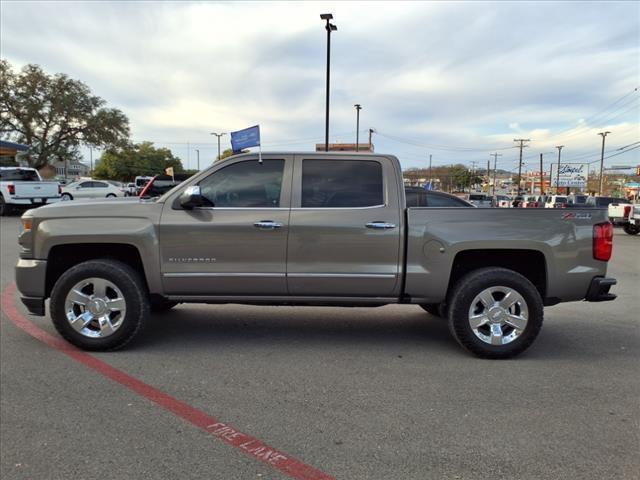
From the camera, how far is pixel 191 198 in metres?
4.36

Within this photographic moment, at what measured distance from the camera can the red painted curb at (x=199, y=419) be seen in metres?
2.74

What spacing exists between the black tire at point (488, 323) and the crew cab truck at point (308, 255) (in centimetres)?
1

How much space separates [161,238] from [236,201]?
2.48 ft

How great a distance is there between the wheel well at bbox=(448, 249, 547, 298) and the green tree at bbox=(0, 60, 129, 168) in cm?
4830

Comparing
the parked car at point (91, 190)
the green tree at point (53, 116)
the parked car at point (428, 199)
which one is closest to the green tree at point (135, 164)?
the green tree at point (53, 116)

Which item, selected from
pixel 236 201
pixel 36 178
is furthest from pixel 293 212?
pixel 36 178

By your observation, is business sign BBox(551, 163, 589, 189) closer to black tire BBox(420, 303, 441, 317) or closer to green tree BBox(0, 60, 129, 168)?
green tree BBox(0, 60, 129, 168)

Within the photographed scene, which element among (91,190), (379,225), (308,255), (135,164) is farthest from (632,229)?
(135,164)

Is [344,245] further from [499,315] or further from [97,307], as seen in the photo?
[97,307]

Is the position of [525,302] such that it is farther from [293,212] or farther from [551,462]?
[293,212]

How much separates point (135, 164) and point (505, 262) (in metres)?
96.4

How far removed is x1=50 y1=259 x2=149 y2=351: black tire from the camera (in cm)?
445

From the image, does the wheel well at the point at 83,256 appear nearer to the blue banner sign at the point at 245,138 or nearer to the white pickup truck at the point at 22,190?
the blue banner sign at the point at 245,138

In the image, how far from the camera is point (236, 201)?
4.59m
